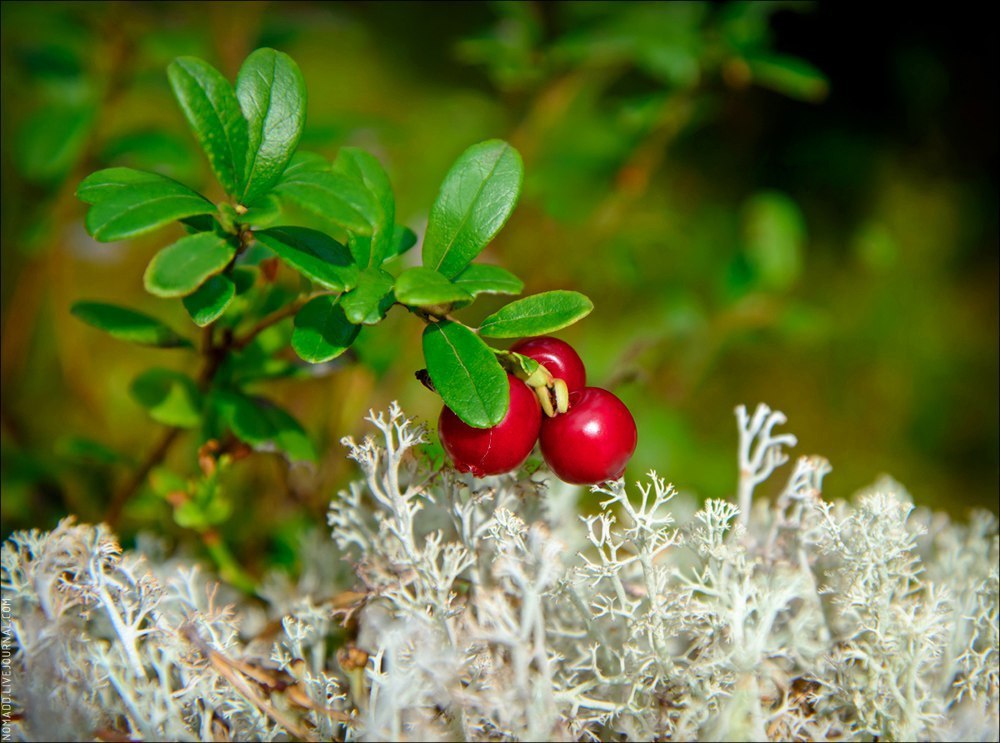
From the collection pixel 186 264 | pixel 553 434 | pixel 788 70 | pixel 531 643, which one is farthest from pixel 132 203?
pixel 788 70

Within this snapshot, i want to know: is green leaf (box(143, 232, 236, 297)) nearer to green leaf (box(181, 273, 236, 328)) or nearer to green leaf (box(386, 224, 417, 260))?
green leaf (box(181, 273, 236, 328))

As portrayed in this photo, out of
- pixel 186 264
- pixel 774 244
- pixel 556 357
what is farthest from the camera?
pixel 774 244

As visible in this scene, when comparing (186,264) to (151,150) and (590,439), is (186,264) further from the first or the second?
(151,150)

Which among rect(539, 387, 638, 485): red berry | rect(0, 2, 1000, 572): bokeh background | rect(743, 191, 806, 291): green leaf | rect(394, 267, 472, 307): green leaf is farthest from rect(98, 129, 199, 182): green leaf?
rect(743, 191, 806, 291): green leaf

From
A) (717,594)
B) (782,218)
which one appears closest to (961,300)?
(782,218)

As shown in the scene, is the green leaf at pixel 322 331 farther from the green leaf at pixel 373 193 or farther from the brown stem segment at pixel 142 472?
the brown stem segment at pixel 142 472

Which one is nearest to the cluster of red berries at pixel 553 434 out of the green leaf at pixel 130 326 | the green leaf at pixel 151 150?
the green leaf at pixel 130 326
